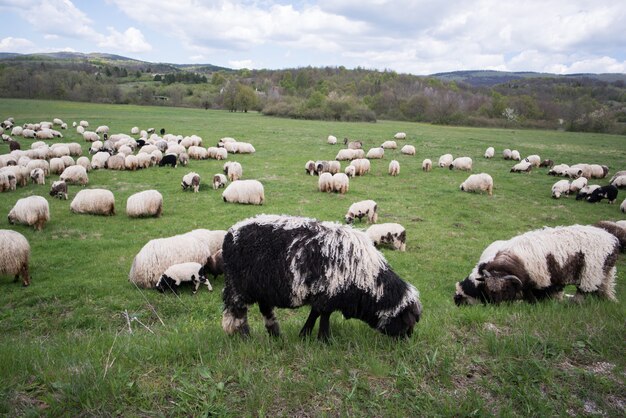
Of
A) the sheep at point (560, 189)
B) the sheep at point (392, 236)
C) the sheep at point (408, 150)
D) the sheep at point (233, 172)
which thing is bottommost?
the sheep at point (392, 236)

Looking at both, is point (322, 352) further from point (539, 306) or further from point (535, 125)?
point (535, 125)

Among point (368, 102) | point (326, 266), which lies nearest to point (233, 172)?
point (326, 266)

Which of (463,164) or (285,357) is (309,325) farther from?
(463,164)

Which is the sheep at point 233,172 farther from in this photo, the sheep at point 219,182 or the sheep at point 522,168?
the sheep at point 522,168

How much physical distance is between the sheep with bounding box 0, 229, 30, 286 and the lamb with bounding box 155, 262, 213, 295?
3797mm

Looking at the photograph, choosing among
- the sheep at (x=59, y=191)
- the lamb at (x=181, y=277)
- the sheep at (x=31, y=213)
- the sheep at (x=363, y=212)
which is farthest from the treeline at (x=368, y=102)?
the lamb at (x=181, y=277)

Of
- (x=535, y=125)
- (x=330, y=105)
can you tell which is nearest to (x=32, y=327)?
(x=330, y=105)

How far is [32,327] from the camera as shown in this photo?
26.1 ft

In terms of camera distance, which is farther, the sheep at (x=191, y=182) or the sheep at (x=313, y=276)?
the sheep at (x=191, y=182)

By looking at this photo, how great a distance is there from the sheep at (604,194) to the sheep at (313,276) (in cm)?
2184

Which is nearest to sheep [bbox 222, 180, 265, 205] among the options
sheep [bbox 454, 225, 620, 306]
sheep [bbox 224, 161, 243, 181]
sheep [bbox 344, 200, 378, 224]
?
sheep [bbox 224, 161, 243, 181]

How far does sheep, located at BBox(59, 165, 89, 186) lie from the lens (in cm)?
2170

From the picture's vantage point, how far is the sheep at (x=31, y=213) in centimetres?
1439

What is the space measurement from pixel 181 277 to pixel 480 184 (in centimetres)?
1968
